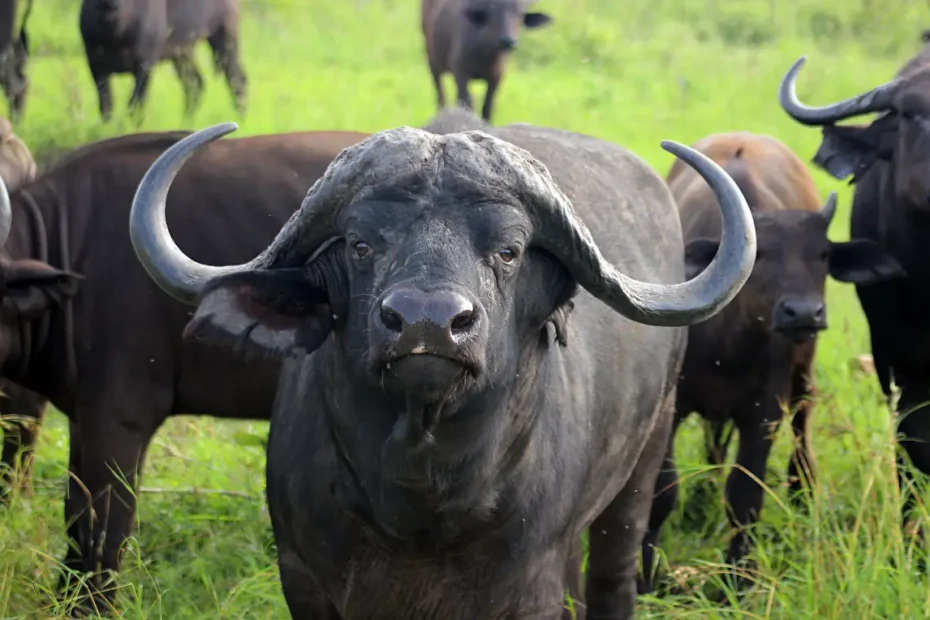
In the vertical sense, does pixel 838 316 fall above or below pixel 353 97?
below

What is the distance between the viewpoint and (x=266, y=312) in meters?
3.05

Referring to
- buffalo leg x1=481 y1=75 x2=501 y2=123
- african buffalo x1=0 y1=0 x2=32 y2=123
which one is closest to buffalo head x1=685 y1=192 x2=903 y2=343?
african buffalo x1=0 y1=0 x2=32 y2=123

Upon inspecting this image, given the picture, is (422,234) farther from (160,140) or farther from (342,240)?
(160,140)

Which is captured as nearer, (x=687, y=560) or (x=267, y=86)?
(x=687, y=560)

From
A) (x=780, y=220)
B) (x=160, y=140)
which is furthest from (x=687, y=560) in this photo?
(x=160, y=140)

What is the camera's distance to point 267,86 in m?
13.5

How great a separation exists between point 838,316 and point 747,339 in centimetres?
297

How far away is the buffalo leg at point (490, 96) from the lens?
12875mm

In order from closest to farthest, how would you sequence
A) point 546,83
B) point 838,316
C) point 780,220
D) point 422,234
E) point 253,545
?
point 422,234 < point 253,545 < point 780,220 < point 838,316 < point 546,83

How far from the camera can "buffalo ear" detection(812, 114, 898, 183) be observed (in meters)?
5.43

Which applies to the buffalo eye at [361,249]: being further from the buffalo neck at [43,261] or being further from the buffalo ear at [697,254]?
the buffalo ear at [697,254]

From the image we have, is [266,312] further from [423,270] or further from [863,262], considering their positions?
[863,262]

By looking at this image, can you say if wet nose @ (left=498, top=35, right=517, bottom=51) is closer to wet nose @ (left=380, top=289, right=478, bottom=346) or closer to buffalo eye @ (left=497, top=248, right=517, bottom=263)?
buffalo eye @ (left=497, top=248, right=517, bottom=263)

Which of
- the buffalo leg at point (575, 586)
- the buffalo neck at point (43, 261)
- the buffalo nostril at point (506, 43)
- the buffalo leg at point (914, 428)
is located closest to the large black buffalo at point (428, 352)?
the buffalo leg at point (575, 586)
